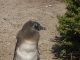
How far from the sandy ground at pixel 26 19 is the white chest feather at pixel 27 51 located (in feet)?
6.26

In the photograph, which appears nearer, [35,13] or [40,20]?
[40,20]

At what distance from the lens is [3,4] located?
9.07 meters

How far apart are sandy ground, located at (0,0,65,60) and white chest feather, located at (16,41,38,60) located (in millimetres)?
1907

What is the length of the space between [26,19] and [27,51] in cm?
415

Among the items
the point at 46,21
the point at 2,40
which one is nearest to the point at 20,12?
the point at 46,21

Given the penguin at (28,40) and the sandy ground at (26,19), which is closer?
the penguin at (28,40)

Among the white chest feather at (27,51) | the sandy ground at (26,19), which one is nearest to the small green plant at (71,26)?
the sandy ground at (26,19)

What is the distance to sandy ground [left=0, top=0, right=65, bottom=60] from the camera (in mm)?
6074

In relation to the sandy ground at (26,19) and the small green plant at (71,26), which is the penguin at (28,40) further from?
the sandy ground at (26,19)

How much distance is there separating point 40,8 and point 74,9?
389 centimetres

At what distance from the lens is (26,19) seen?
25.4ft

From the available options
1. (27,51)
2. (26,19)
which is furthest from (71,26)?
(26,19)

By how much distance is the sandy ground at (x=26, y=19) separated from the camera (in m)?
6.07

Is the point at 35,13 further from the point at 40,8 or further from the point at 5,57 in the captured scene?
the point at 5,57
